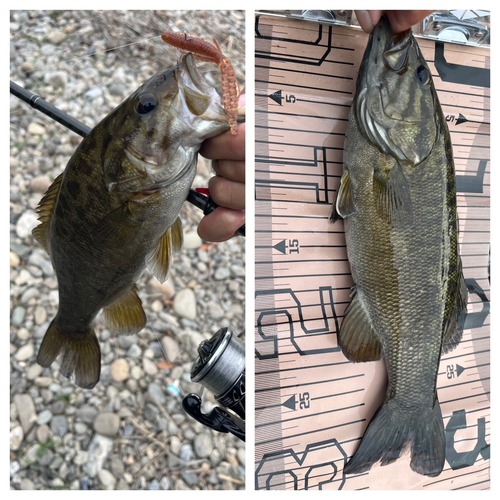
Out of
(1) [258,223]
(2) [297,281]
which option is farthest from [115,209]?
(2) [297,281]

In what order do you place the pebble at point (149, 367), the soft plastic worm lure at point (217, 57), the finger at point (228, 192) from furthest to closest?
1. the pebble at point (149, 367)
2. the finger at point (228, 192)
3. the soft plastic worm lure at point (217, 57)

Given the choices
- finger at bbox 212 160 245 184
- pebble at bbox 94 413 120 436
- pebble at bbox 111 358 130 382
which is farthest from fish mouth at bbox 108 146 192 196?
pebble at bbox 94 413 120 436

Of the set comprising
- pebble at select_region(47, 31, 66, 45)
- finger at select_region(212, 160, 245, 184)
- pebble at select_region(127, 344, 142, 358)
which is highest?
pebble at select_region(47, 31, 66, 45)

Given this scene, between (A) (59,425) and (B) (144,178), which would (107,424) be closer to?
(A) (59,425)

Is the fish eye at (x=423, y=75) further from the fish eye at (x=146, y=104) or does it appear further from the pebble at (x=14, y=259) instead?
the pebble at (x=14, y=259)

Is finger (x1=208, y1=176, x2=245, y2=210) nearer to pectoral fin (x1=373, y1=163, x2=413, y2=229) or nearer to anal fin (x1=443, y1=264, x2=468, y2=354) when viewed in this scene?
pectoral fin (x1=373, y1=163, x2=413, y2=229)

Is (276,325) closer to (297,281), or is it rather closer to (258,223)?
(297,281)

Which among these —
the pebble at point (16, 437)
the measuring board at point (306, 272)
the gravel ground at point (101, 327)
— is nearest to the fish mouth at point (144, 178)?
the measuring board at point (306, 272)
